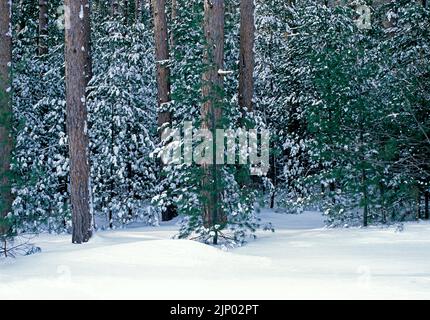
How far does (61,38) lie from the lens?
1898 cm

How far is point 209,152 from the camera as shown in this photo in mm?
10555

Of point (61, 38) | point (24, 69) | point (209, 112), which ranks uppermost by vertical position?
point (61, 38)

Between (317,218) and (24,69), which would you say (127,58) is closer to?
(24,69)

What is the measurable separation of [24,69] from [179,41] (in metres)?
4.89

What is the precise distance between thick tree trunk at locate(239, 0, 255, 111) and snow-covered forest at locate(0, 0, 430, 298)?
0.03 meters

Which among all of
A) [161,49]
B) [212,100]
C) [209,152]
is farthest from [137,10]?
[209,152]

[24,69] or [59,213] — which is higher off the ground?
[24,69]

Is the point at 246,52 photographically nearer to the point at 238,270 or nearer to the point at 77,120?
the point at 77,120

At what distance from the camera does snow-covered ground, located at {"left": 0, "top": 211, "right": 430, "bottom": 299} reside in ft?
20.9

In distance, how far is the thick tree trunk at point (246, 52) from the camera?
46.1 ft

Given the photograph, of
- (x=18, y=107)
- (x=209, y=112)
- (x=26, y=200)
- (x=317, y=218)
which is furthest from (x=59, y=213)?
(x=317, y=218)

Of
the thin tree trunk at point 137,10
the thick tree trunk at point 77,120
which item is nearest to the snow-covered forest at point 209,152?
the thick tree trunk at point 77,120

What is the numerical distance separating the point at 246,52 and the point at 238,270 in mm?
7678

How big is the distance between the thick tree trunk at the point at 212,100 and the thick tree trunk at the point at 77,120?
8.64 feet
